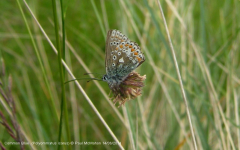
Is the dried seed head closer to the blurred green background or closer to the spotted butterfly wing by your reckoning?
the spotted butterfly wing

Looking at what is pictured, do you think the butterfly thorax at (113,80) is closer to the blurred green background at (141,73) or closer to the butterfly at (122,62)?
the butterfly at (122,62)

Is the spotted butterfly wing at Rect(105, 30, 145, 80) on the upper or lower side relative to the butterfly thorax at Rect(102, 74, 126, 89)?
upper

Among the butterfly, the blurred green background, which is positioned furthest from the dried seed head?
the blurred green background

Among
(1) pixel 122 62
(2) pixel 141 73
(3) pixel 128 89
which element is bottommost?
(2) pixel 141 73

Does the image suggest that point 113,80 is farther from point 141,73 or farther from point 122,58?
point 141,73

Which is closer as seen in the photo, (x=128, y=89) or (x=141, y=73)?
(x=128, y=89)

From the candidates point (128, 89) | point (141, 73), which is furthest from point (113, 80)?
point (141, 73)

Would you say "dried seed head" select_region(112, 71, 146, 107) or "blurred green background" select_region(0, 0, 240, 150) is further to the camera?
"blurred green background" select_region(0, 0, 240, 150)
